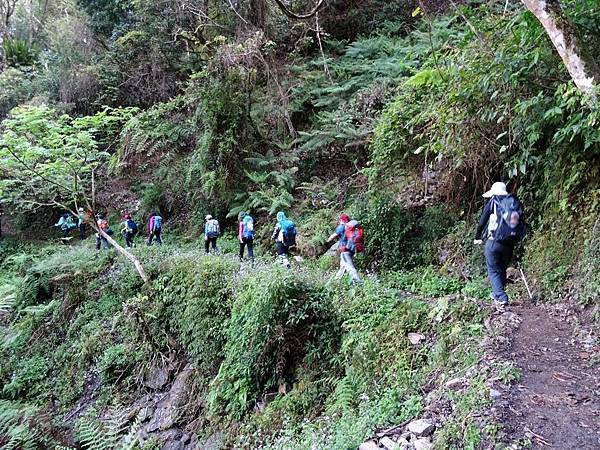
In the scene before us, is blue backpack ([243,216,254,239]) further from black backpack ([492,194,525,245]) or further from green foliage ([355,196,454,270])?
black backpack ([492,194,525,245])

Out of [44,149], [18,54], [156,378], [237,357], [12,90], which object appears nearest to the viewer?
[237,357]

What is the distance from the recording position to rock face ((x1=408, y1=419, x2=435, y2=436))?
3.85m

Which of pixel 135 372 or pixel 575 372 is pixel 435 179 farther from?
pixel 135 372

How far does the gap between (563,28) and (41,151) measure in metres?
11.5

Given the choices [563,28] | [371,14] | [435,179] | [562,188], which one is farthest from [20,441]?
[371,14]

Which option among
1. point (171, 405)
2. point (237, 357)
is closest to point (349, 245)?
point (237, 357)

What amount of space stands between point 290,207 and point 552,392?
1071cm

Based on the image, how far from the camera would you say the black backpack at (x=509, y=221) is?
18.9 feet

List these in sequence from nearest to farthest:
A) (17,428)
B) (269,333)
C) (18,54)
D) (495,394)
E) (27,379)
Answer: (495,394)
(269,333)
(17,428)
(27,379)
(18,54)

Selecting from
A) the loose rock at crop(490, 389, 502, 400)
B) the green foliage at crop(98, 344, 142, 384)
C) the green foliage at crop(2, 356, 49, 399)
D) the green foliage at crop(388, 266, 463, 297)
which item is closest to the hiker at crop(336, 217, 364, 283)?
the green foliage at crop(388, 266, 463, 297)

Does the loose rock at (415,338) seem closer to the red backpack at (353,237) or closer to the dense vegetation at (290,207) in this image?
the dense vegetation at (290,207)

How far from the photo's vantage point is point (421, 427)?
3898 millimetres

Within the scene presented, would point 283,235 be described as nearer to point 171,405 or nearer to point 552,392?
point 171,405

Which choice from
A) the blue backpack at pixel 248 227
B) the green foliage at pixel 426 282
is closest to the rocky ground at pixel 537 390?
the green foliage at pixel 426 282
